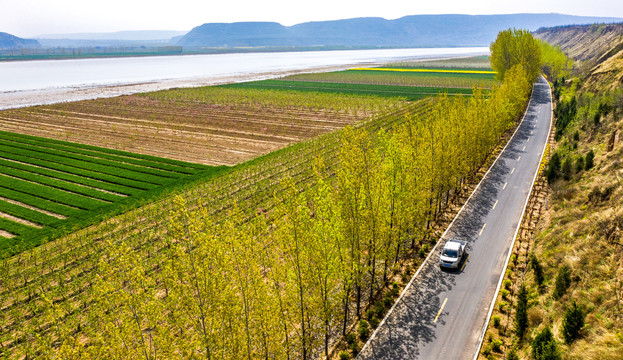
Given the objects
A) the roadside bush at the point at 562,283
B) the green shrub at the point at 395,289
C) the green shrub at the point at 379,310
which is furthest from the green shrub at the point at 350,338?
the roadside bush at the point at 562,283

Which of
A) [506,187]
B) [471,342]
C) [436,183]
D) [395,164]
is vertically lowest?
[471,342]

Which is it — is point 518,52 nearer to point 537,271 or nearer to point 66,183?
point 537,271

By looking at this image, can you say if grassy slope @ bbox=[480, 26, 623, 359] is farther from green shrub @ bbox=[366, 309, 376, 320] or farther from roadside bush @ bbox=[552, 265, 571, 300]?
green shrub @ bbox=[366, 309, 376, 320]

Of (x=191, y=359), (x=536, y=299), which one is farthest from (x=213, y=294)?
(x=536, y=299)

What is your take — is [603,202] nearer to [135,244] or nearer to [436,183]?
[436,183]

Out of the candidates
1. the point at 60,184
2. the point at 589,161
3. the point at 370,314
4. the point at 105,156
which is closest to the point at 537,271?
the point at 370,314

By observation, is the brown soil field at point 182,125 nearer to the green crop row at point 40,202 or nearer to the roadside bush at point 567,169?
the green crop row at point 40,202
